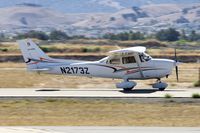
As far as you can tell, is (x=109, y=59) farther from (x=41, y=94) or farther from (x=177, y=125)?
(x=177, y=125)

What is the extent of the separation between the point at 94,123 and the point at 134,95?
978 centimetres

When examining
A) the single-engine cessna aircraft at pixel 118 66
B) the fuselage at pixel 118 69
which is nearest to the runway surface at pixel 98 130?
the single-engine cessna aircraft at pixel 118 66

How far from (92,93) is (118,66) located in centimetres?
319

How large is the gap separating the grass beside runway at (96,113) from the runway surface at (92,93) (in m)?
2.21

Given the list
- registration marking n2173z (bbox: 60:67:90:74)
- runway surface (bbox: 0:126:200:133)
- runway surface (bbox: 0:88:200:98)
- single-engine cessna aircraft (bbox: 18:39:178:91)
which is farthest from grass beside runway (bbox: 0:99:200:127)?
registration marking n2173z (bbox: 60:67:90:74)

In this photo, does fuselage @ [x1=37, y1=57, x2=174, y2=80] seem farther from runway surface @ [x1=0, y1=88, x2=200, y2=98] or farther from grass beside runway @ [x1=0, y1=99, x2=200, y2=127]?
grass beside runway @ [x1=0, y1=99, x2=200, y2=127]

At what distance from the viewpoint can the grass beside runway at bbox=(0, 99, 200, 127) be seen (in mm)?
25500

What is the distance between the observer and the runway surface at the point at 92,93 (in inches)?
1358

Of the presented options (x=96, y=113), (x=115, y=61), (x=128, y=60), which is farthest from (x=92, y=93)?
(x=96, y=113)

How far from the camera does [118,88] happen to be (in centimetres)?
3856

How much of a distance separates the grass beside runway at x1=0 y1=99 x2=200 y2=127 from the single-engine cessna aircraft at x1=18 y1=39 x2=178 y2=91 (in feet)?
20.4

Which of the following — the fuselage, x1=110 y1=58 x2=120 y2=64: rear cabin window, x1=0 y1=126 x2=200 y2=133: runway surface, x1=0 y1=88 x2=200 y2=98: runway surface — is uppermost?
x1=110 y1=58 x2=120 y2=64: rear cabin window

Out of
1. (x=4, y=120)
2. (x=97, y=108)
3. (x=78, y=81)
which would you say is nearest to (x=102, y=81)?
(x=78, y=81)

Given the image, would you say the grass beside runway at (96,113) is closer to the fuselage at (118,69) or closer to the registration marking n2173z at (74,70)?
the fuselage at (118,69)
